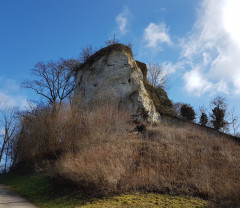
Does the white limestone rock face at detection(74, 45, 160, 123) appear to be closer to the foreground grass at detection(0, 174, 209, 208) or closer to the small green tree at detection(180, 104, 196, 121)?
the small green tree at detection(180, 104, 196, 121)

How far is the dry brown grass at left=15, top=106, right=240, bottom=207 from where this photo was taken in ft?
24.4

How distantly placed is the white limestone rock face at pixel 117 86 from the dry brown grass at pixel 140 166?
22.6 feet

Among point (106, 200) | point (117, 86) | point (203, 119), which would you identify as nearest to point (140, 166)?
point (106, 200)

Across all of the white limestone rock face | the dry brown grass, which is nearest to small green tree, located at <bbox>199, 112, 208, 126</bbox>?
the white limestone rock face

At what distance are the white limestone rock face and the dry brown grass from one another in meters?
6.89

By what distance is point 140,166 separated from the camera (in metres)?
9.28

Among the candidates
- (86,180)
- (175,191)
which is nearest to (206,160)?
(175,191)

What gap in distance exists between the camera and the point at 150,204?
20.9ft

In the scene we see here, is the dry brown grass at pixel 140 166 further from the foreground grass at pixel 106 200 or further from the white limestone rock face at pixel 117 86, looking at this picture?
the white limestone rock face at pixel 117 86

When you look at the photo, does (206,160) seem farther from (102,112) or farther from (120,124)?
(102,112)

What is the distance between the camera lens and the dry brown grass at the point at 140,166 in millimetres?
7438

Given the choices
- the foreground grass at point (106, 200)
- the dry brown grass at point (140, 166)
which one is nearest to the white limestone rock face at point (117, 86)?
the dry brown grass at point (140, 166)

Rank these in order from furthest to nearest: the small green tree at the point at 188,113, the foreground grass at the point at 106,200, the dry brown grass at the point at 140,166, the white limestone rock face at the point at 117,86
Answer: the small green tree at the point at 188,113, the white limestone rock face at the point at 117,86, the dry brown grass at the point at 140,166, the foreground grass at the point at 106,200

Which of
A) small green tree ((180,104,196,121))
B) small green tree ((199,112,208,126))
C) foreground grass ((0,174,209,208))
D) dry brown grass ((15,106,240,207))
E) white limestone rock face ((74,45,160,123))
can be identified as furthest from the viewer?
small green tree ((199,112,208,126))
